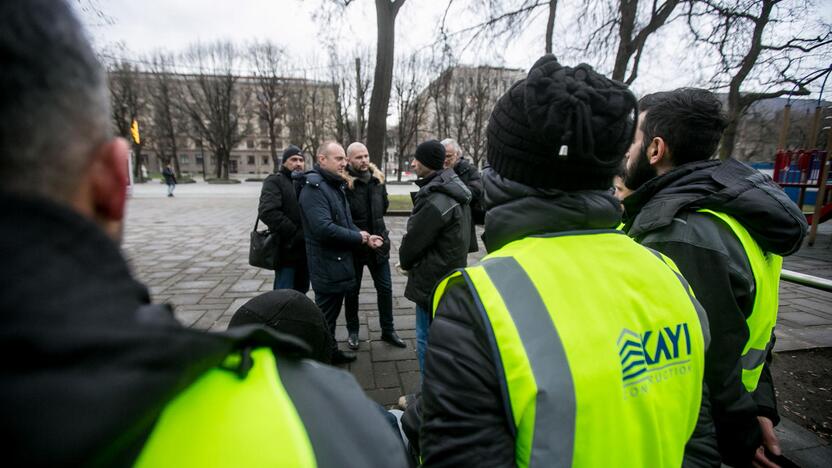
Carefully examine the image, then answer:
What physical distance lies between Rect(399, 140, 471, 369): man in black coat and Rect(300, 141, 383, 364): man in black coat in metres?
0.53

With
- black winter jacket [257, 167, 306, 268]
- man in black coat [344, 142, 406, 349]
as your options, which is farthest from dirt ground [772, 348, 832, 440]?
black winter jacket [257, 167, 306, 268]

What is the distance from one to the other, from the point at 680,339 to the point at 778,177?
1342 centimetres

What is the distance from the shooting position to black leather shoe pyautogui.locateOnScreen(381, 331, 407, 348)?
3.82m

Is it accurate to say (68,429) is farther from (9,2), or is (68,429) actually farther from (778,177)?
(778,177)

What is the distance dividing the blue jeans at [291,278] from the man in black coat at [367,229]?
60cm

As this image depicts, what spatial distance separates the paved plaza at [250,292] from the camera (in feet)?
11.3

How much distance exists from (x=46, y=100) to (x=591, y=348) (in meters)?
0.96

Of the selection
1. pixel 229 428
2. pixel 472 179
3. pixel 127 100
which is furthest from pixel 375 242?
pixel 127 100

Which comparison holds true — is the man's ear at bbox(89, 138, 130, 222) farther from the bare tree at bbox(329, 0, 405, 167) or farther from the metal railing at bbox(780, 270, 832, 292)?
the bare tree at bbox(329, 0, 405, 167)

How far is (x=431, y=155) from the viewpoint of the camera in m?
3.25

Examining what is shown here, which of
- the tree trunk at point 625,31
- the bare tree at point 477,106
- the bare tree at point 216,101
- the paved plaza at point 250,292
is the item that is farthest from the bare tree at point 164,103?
the tree trunk at point 625,31

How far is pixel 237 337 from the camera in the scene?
1.95ft

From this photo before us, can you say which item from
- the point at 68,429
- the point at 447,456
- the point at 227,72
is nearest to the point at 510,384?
the point at 447,456

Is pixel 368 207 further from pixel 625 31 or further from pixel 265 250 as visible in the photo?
pixel 625 31
